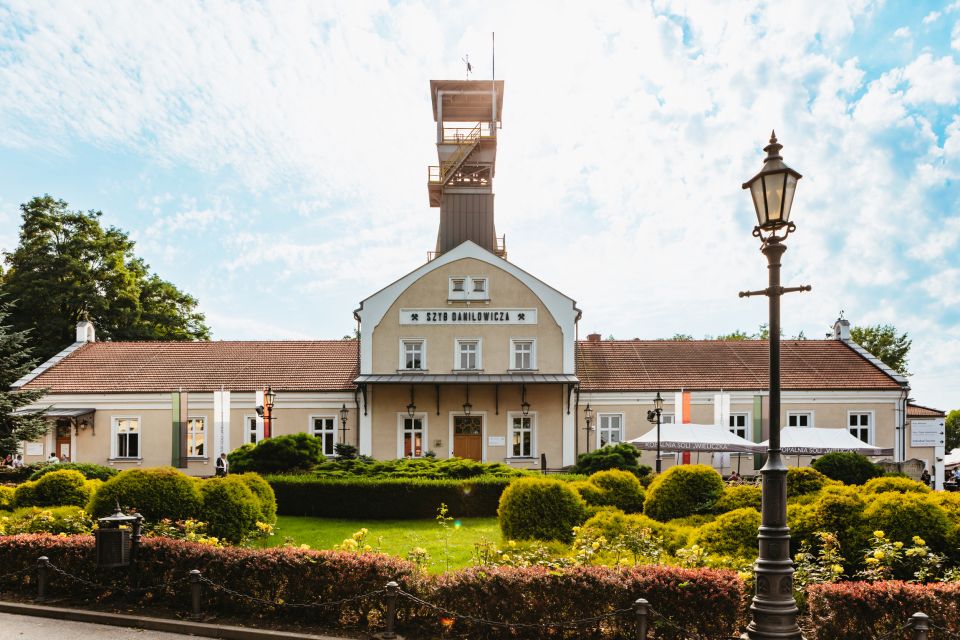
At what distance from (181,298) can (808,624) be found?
153ft

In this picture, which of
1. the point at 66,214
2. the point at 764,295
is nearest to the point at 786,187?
the point at 764,295

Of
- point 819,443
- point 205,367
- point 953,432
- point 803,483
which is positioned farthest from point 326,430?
point 953,432

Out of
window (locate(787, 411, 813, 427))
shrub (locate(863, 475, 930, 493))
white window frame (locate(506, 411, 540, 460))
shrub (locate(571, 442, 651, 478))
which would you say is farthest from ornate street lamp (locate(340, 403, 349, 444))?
shrub (locate(863, 475, 930, 493))

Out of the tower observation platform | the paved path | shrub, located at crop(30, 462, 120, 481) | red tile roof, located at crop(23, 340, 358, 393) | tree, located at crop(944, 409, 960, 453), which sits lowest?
tree, located at crop(944, 409, 960, 453)

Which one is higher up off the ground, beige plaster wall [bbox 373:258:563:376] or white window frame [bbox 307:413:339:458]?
beige plaster wall [bbox 373:258:563:376]

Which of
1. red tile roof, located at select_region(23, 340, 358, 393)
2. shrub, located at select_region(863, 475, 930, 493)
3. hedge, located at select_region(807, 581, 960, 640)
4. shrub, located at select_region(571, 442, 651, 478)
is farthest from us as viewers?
red tile roof, located at select_region(23, 340, 358, 393)

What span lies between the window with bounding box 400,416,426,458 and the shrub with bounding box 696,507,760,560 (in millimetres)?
19080

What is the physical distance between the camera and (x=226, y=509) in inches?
514

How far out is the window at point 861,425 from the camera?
2986cm

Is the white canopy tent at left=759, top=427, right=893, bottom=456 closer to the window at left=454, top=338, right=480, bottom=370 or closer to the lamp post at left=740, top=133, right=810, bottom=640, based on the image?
the window at left=454, top=338, right=480, bottom=370

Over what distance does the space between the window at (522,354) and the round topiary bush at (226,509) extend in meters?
16.6

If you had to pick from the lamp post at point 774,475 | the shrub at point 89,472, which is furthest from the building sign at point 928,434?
the shrub at point 89,472

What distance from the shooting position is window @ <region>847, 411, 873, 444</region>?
29.9 meters

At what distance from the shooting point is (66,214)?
42.5 metres
